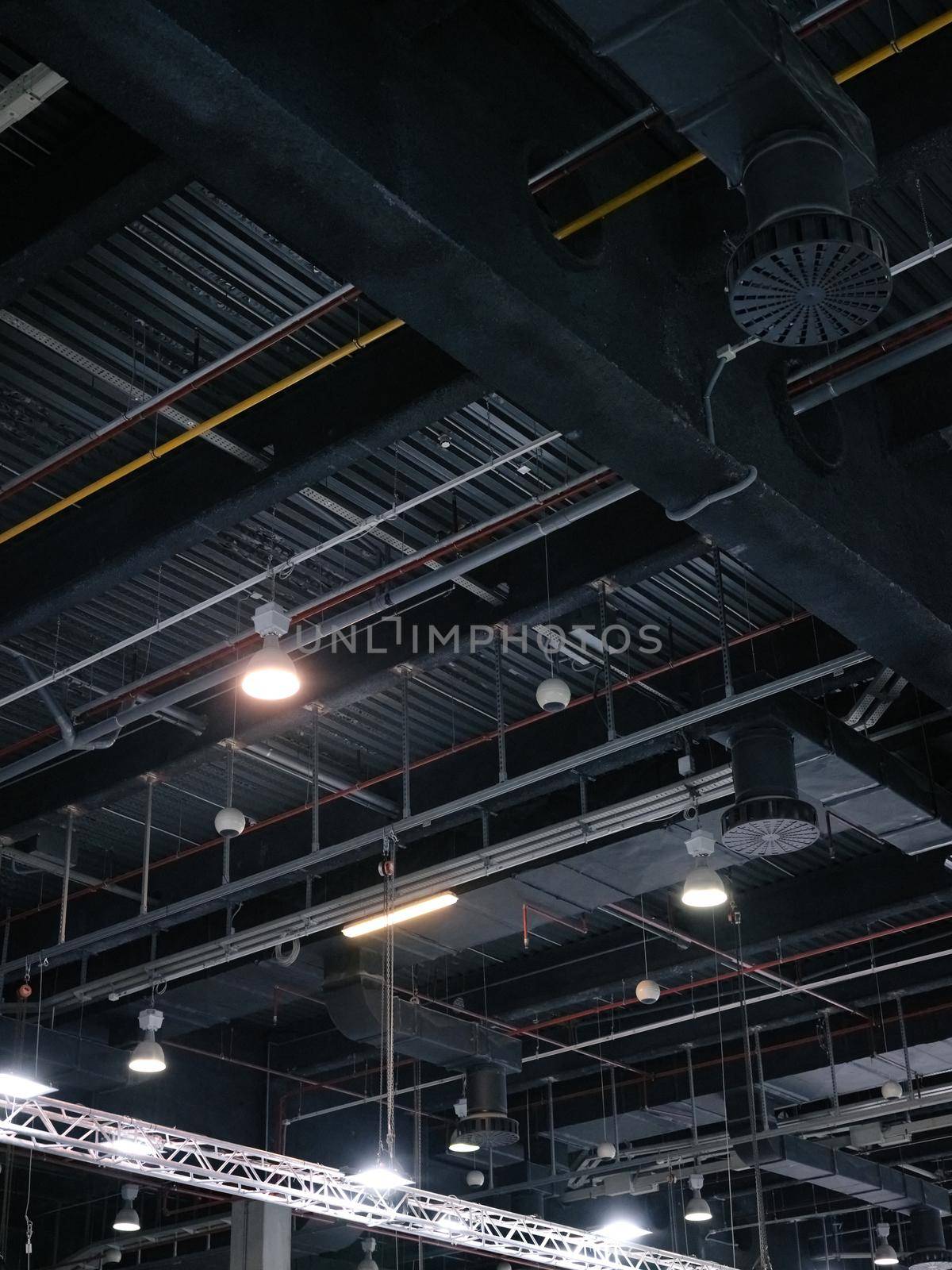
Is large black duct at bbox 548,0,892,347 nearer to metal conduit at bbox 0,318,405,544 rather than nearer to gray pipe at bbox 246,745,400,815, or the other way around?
metal conduit at bbox 0,318,405,544

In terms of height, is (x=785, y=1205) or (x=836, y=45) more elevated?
(x=836, y=45)

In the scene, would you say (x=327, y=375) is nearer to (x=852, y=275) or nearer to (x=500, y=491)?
(x=500, y=491)

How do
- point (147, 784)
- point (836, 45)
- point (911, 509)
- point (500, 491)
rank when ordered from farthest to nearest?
point (147, 784) → point (500, 491) → point (911, 509) → point (836, 45)

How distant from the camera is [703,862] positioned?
10578mm

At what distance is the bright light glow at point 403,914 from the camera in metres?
11.3

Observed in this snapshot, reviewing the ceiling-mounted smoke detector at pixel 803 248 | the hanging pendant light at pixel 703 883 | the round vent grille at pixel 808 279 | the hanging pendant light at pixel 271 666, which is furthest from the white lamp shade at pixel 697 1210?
the ceiling-mounted smoke detector at pixel 803 248

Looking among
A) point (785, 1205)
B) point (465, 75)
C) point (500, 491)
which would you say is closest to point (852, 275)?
point (465, 75)

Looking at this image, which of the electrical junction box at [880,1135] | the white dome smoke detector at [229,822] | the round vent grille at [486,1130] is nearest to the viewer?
the white dome smoke detector at [229,822]

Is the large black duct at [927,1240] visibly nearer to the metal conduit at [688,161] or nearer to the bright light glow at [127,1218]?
the bright light glow at [127,1218]

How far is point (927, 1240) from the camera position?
19.5 meters

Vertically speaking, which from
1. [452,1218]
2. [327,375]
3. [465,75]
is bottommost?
[452,1218]

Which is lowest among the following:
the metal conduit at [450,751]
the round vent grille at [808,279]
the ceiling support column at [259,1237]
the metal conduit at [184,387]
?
the ceiling support column at [259,1237]

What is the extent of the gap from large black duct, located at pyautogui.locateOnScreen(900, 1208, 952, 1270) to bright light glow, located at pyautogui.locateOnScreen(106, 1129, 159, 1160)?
10.4 metres

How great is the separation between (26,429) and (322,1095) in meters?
10.7
